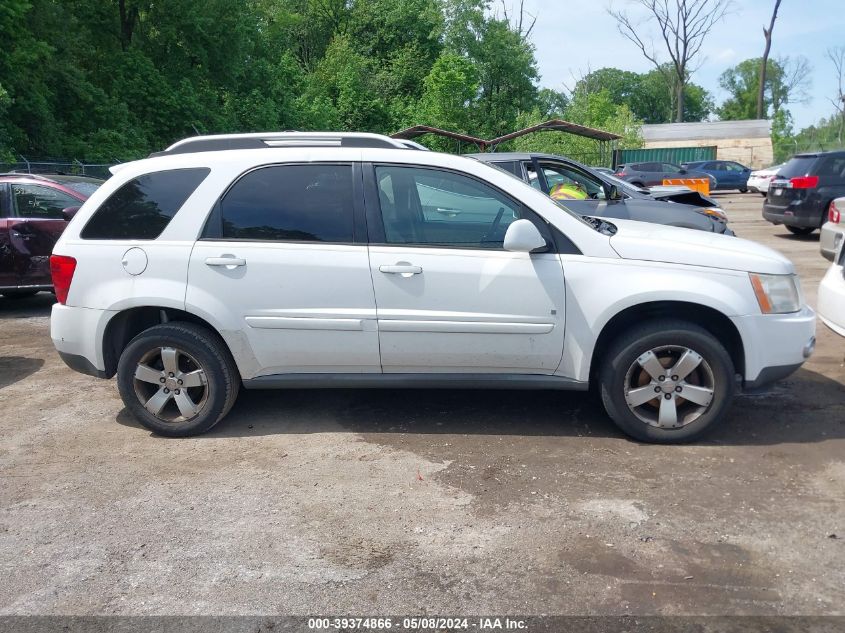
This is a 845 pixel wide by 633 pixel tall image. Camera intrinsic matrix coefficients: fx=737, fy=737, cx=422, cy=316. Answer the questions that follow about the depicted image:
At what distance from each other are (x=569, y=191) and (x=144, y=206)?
580cm

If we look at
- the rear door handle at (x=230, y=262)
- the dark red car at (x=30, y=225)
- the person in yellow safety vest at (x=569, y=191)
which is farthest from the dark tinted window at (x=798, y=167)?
the rear door handle at (x=230, y=262)

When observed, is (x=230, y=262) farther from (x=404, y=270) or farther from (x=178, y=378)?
(x=404, y=270)

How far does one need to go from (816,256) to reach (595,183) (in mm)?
4741

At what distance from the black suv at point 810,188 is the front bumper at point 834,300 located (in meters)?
8.54

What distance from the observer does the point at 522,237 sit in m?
4.27

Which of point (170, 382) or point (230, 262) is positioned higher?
point (230, 262)

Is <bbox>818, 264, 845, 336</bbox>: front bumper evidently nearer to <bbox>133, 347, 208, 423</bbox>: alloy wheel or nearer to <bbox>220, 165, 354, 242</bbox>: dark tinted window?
<bbox>220, 165, 354, 242</bbox>: dark tinted window

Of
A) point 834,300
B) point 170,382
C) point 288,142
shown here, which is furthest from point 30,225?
point 834,300

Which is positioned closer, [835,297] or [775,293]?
[775,293]

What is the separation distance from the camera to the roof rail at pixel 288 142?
481 cm

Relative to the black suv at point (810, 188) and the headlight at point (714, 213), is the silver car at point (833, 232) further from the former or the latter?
the black suv at point (810, 188)

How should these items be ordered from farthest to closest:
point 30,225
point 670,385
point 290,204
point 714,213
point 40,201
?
Answer: point 714,213 < point 40,201 < point 30,225 < point 290,204 < point 670,385

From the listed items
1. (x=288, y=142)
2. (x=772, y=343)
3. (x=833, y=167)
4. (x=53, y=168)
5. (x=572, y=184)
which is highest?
(x=53, y=168)

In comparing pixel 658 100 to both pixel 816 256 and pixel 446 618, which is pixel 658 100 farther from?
pixel 446 618
